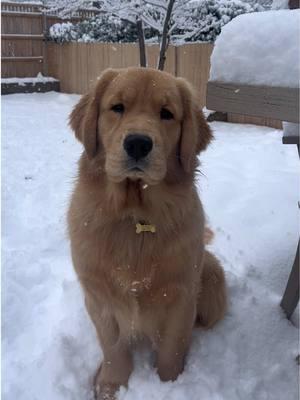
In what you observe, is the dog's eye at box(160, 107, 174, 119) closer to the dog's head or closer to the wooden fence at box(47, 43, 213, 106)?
the dog's head

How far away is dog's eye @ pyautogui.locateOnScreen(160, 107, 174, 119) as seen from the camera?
2.24 meters

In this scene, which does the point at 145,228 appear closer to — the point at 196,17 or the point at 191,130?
the point at 191,130

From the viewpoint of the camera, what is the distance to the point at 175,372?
247 centimetres

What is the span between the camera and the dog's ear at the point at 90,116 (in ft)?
7.49

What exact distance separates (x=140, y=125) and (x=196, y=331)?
4.84 feet

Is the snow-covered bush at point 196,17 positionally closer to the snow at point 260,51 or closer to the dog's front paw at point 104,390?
the snow at point 260,51

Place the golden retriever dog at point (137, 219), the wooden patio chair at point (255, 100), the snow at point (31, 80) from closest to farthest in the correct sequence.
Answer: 1. the wooden patio chair at point (255, 100)
2. the golden retriever dog at point (137, 219)
3. the snow at point (31, 80)

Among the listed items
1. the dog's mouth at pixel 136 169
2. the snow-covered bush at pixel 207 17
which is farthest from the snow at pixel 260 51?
the snow-covered bush at pixel 207 17

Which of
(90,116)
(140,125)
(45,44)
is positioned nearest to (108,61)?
(45,44)

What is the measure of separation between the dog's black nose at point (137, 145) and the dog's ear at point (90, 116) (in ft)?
1.15

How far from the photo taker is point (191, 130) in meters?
2.33

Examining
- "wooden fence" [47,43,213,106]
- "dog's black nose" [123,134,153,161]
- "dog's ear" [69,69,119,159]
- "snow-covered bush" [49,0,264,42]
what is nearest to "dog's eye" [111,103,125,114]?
"dog's ear" [69,69,119,159]

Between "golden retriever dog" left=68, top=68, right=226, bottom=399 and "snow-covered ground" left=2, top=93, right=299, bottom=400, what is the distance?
201 millimetres

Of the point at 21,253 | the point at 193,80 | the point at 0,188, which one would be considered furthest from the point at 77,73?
the point at 21,253
